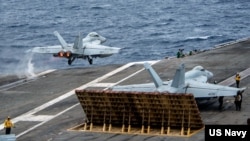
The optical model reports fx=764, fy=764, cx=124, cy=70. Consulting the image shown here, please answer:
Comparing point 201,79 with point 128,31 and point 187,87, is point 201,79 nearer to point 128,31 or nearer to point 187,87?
point 187,87

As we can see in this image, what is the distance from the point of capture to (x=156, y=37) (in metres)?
153

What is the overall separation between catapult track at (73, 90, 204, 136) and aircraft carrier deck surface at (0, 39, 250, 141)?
146 cm

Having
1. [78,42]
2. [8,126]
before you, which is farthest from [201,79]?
[78,42]

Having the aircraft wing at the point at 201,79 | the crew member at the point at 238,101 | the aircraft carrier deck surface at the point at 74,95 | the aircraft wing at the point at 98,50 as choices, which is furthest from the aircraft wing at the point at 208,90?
the aircraft wing at the point at 98,50

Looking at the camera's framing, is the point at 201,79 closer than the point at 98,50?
Yes

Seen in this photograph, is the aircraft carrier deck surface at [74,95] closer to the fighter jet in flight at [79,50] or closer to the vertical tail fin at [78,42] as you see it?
the fighter jet in flight at [79,50]

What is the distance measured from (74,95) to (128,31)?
85048 mm

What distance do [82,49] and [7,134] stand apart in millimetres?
32105

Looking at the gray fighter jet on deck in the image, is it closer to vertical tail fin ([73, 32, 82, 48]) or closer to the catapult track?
the catapult track

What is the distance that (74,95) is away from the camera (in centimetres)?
7950

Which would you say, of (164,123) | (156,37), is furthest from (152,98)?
(156,37)

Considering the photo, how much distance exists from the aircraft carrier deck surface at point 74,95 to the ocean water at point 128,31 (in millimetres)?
13417

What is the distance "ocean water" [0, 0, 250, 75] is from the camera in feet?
421

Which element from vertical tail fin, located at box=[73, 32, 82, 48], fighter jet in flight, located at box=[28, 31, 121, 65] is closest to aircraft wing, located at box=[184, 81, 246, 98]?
vertical tail fin, located at box=[73, 32, 82, 48]
